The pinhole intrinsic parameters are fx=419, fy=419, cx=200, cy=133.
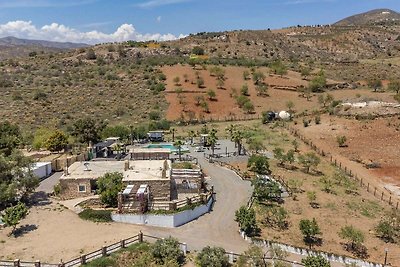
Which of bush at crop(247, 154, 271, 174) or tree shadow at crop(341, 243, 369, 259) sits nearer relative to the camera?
tree shadow at crop(341, 243, 369, 259)

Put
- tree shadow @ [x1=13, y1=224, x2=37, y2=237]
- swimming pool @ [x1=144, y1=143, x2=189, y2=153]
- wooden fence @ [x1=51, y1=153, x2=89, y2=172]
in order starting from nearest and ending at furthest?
tree shadow @ [x1=13, y1=224, x2=37, y2=237] < wooden fence @ [x1=51, y1=153, x2=89, y2=172] < swimming pool @ [x1=144, y1=143, x2=189, y2=153]

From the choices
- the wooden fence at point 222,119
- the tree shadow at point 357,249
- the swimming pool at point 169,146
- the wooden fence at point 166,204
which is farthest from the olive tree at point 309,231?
the wooden fence at point 222,119

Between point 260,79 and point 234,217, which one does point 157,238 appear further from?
point 260,79

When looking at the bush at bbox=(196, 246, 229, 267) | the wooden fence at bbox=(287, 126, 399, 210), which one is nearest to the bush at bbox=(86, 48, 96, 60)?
the wooden fence at bbox=(287, 126, 399, 210)

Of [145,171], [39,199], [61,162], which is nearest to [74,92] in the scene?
[61,162]

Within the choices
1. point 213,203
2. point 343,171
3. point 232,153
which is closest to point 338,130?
point 343,171

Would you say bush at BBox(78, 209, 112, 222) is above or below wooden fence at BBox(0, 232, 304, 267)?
above

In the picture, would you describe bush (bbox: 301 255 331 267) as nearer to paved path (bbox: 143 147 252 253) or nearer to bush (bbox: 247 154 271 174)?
paved path (bbox: 143 147 252 253)
